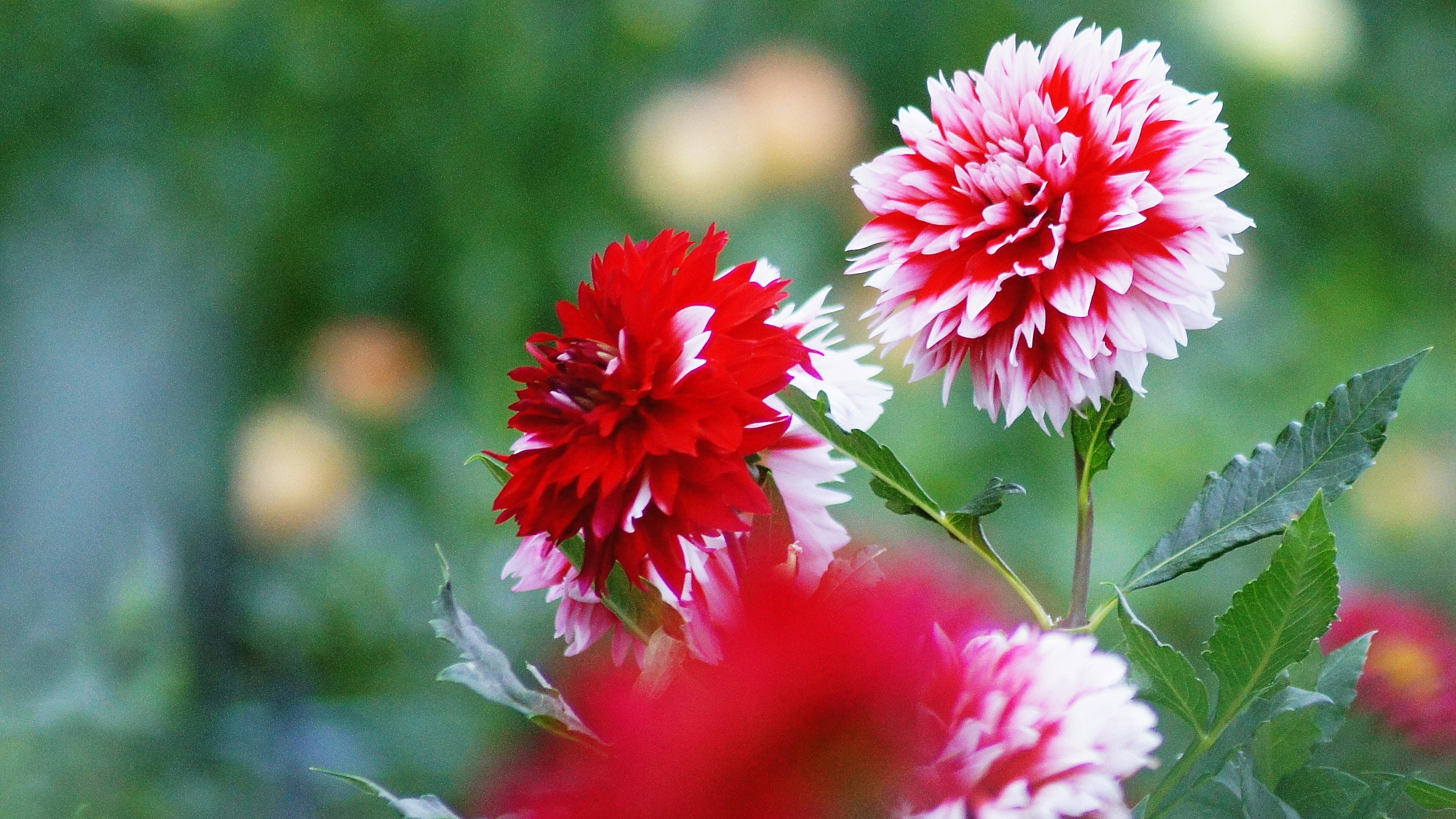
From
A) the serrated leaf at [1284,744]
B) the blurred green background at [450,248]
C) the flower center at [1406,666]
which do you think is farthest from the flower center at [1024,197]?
the blurred green background at [450,248]

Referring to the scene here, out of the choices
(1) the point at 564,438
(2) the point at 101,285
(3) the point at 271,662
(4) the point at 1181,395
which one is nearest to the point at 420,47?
(2) the point at 101,285

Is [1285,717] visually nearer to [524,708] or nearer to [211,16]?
[524,708]

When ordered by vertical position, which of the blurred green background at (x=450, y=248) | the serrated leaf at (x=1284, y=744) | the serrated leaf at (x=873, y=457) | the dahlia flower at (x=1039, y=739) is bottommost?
the serrated leaf at (x=1284, y=744)

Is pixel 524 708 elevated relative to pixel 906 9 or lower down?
lower down

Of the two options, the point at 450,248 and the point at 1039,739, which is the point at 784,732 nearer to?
the point at 1039,739

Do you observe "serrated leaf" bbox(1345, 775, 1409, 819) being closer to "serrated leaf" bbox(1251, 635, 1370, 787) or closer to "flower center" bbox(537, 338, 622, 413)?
"serrated leaf" bbox(1251, 635, 1370, 787)

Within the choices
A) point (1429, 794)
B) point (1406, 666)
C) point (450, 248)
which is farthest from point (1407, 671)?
point (450, 248)

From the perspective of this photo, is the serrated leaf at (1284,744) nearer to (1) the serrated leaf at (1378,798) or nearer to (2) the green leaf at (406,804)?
(1) the serrated leaf at (1378,798)
